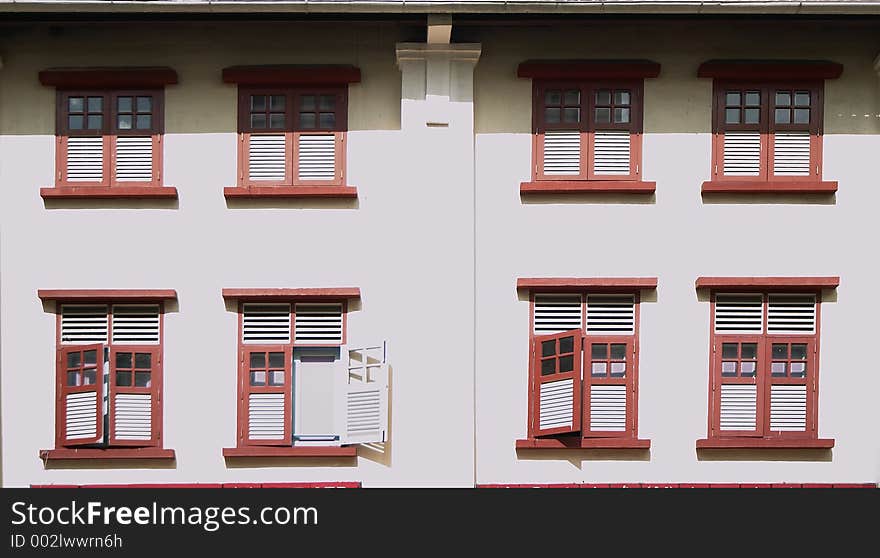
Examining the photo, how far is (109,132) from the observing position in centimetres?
995

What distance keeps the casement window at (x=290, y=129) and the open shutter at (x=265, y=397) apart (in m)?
1.95

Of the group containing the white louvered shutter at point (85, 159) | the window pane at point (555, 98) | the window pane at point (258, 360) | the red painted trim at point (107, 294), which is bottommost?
the window pane at point (258, 360)

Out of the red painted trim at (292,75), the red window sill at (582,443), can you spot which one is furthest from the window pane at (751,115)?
the red painted trim at (292,75)

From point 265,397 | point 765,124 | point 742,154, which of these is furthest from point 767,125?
point 265,397

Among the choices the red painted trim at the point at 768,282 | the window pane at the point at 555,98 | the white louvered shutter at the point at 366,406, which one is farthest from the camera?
the window pane at the point at 555,98

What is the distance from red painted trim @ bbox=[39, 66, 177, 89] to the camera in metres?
9.88

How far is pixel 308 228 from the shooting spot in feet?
32.3

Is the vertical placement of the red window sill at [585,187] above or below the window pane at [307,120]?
below

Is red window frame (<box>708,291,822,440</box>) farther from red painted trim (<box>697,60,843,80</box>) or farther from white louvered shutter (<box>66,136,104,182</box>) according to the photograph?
white louvered shutter (<box>66,136,104,182</box>)

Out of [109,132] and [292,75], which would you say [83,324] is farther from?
[292,75]

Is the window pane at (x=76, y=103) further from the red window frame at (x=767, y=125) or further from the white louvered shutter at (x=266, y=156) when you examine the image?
the red window frame at (x=767, y=125)

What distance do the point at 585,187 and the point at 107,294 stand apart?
548cm

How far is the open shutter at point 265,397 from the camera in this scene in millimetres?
9852

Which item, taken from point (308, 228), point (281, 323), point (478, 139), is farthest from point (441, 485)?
point (478, 139)
